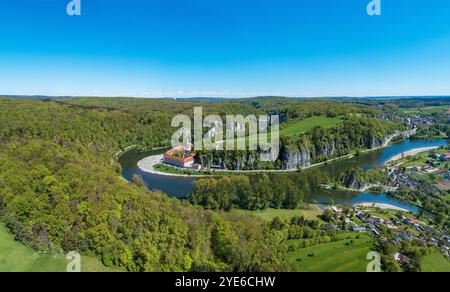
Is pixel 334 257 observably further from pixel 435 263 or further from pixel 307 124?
pixel 307 124

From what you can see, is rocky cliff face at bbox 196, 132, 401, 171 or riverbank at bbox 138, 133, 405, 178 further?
rocky cliff face at bbox 196, 132, 401, 171

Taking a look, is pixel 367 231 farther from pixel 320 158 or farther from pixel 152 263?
pixel 320 158

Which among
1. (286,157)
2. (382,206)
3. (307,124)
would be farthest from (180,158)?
(307,124)

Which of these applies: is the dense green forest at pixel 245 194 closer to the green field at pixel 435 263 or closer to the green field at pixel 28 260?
the green field at pixel 435 263

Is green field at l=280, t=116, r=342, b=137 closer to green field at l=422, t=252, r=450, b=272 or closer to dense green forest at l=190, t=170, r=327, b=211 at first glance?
dense green forest at l=190, t=170, r=327, b=211
